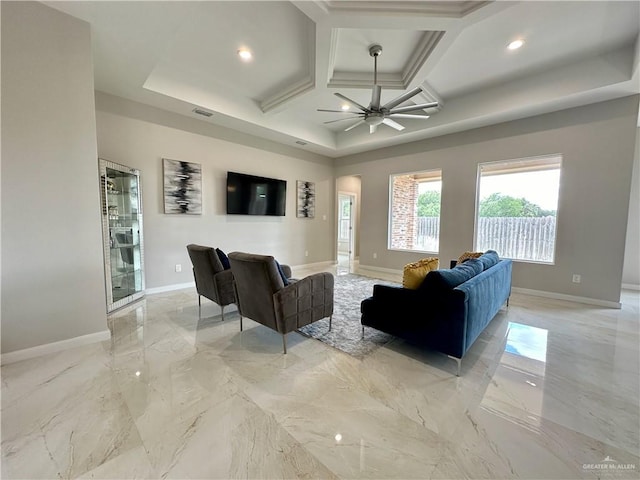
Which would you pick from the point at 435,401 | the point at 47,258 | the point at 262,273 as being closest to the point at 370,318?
the point at 435,401

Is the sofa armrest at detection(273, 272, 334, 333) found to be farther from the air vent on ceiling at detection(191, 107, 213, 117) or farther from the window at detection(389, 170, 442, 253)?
the window at detection(389, 170, 442, 253)

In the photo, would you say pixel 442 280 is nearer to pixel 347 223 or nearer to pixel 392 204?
pixel 392 204

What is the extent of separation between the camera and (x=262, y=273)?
2352mm

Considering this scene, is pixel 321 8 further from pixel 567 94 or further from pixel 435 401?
pixel 567 94

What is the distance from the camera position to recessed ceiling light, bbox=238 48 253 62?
3.23m

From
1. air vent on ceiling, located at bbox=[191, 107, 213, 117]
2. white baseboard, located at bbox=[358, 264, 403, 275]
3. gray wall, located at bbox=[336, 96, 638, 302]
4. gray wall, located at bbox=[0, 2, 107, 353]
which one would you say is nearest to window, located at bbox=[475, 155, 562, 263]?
gray wall, located at bbox=[336, 96, 638, 302]

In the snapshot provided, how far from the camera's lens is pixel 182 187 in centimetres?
446

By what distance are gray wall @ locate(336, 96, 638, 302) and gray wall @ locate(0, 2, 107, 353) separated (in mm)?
5601

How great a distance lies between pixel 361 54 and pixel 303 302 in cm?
317

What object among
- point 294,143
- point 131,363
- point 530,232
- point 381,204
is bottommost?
point 131,363

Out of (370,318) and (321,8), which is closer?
(321,8)

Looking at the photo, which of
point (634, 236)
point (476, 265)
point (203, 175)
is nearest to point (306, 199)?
point (203, 175)

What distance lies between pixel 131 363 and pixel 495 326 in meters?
3.88

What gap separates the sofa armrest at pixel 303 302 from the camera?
2369 mm
